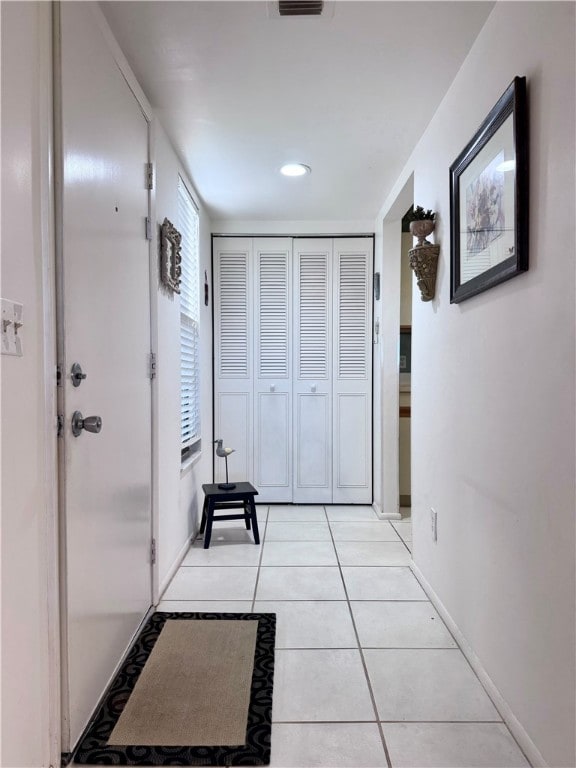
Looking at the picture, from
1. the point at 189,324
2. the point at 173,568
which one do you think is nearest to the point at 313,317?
the point at 189,324

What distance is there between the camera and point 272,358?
397cm

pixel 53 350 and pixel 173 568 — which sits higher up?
pixel 53 350

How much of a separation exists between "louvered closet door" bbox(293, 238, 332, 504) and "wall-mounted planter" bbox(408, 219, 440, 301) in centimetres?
169

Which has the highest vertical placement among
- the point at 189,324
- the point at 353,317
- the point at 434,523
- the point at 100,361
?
the point at 353,317

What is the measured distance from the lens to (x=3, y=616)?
3.38ft

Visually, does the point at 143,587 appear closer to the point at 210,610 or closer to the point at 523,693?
the point at 210,610

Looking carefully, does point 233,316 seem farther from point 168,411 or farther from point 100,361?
point 100,361

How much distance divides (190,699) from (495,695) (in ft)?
3.29

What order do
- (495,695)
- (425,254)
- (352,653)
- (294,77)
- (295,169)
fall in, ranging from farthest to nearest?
(295,169) < (425,254) < (294,77) < (352,653) < (495,695)

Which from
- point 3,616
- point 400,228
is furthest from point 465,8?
point 3,616

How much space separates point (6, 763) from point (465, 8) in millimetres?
2506

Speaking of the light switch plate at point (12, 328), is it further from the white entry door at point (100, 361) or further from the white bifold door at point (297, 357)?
the white bifold door at point (297, 357)

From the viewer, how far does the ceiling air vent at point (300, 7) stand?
5.07ft

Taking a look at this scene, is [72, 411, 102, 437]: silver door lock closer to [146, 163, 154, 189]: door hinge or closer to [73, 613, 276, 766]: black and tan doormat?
[73, 613, 276, 766]: black and tan doormat
